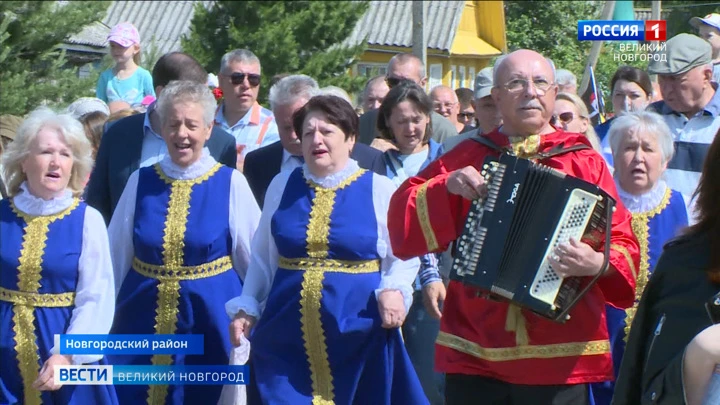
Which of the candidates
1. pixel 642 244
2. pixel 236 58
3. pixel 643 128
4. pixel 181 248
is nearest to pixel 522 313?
pixel 642 244

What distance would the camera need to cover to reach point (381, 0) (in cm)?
3809

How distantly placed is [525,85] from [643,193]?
1628mm

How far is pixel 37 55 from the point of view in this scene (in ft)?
51.5

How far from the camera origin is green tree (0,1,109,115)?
14.8 metres

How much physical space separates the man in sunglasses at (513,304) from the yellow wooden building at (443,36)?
2856 centimetres

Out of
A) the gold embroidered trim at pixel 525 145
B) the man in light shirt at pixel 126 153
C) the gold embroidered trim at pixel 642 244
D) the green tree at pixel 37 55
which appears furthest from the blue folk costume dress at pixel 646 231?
the green tree at pixel 37 55

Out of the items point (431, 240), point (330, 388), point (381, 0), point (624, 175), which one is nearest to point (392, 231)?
point (431, 240)

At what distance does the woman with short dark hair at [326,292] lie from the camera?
5.88 m

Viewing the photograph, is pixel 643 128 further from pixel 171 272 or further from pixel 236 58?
pixel 236 58

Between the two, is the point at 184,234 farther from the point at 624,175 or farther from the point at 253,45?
the point at 253,45

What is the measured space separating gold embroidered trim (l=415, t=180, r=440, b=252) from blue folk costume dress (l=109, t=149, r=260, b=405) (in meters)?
1.61

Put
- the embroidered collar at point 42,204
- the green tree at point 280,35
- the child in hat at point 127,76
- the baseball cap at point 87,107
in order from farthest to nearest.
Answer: the green tree at point 280,35, the child in hat at point 127,76, the baseball cap at point 87,107, the embroidered collar at point 42,204
